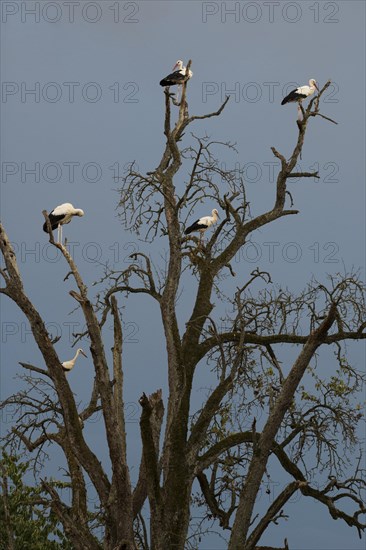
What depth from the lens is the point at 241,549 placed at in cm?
1327

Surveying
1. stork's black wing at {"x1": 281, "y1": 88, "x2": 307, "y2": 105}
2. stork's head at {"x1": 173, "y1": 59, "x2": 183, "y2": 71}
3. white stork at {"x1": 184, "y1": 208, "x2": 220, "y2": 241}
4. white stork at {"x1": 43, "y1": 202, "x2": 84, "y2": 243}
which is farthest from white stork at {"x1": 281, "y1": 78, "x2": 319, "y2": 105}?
white stork at {"x1": 43, "y1": 202, "x2": 84, "y2": 243}

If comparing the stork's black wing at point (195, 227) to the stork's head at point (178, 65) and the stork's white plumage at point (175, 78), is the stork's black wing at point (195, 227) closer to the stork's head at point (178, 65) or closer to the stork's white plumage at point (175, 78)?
the stork's white plumage at point (175, 78)

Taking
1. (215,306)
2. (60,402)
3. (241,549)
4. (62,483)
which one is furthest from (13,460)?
(241,549)

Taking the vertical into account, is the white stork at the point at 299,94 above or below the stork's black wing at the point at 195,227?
above

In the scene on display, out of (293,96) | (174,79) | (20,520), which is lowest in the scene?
(20,520)

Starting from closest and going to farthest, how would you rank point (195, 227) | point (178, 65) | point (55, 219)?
1. point (55, 219)
2. point (195, 227)
3. point (178, 65)

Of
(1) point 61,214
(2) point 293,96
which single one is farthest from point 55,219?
(2) point 293,96

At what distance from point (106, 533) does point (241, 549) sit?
241 cm

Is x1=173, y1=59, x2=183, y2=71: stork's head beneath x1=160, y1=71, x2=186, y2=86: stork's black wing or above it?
above

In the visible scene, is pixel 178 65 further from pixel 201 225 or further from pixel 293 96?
pixel 201 225

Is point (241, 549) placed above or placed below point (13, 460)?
below

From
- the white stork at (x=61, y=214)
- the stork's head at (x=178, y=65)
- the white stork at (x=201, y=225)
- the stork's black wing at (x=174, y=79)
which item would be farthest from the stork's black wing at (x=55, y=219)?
the stork's head at (x=178, y=65)

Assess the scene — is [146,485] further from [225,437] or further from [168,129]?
[168,129]

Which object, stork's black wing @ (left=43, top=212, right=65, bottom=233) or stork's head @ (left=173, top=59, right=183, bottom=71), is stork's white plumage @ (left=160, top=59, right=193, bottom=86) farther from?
stork's black wing @ (left=43, top=212, right=65, bottom=233)
